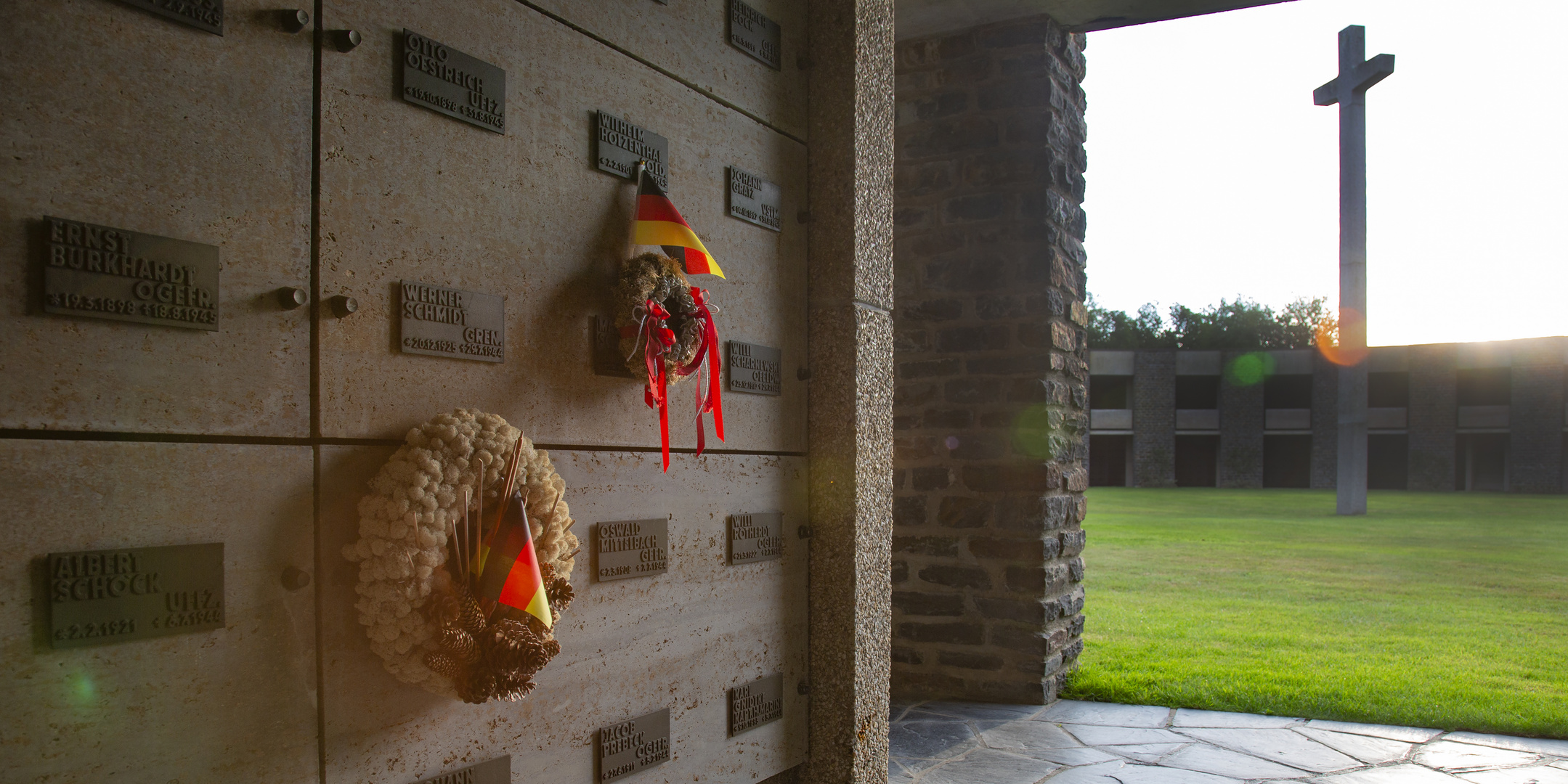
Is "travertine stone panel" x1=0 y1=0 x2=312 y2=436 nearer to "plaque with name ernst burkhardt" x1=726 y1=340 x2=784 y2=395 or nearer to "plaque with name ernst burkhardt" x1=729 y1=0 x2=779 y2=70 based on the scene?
"plaque with name ernst burkhardt" x1=726 y1=340 x2=784 y2=395

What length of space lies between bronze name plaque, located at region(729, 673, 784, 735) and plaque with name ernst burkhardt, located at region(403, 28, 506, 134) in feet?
5.34

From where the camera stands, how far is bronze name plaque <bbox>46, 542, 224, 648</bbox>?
128cm

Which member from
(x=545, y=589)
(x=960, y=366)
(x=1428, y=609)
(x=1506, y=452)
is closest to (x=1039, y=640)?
(x=960, y=366)

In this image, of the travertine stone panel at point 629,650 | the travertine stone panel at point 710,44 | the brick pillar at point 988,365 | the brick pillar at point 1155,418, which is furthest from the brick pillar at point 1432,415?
the travertine stone panel at point 629,650

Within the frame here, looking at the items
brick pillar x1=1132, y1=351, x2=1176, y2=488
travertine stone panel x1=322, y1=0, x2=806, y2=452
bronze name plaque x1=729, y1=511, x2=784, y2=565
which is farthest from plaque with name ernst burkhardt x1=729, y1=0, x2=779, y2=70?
brick pillar x1=1132, y1=351, x2=1176, y2=488

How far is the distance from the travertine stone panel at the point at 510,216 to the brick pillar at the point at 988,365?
2.36 m

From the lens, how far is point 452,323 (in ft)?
5.98

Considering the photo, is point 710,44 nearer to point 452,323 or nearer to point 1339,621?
point 452,323

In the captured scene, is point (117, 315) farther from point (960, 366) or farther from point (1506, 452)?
point (1506, 452)

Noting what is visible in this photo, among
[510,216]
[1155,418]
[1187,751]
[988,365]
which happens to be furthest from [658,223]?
[1155,418]

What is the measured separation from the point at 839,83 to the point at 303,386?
1987 millimetres

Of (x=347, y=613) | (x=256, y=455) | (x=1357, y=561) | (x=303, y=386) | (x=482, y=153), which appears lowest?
(x=1357, y=561)

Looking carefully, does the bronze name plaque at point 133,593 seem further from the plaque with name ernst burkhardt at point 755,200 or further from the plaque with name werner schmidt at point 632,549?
the plaque with name ernst burkhardt at point 755,200

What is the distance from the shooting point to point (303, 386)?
1.58 meters
